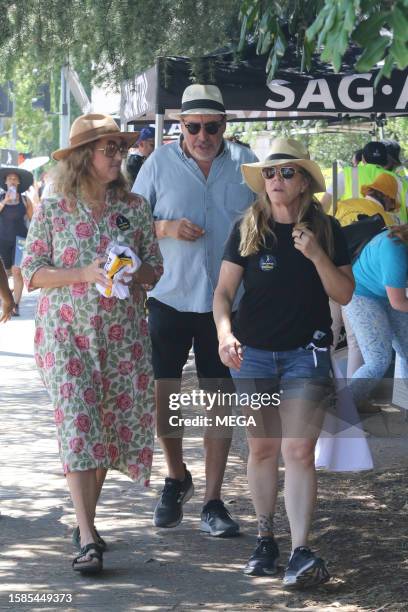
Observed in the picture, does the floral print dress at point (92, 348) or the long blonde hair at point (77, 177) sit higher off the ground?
the long blonde hair at point (77, 177)

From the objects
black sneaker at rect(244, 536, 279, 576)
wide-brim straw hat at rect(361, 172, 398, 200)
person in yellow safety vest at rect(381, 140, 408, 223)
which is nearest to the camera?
black sneaker at rect(244, 536, 279, 576)

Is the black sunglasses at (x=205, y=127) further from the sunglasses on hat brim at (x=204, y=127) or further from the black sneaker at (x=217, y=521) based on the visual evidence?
the black sneaker at (x=217, y=521)

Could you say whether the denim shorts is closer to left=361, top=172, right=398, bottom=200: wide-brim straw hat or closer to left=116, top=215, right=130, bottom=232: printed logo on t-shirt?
left=116, top=215, right=130, bottom=232: printed logo on t-shirt

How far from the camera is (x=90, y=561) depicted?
19.0 ft

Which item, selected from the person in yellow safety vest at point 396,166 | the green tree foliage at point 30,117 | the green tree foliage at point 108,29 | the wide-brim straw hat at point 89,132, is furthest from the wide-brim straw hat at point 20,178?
Result: the wide-brim straw hat at point 89,132

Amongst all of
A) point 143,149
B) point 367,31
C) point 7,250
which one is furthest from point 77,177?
point 7,250

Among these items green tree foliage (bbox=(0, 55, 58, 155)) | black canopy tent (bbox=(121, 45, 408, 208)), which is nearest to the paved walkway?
black canopy tent (bbox=(121, 45, 408, 208))

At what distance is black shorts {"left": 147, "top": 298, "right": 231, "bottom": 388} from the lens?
6828 mm

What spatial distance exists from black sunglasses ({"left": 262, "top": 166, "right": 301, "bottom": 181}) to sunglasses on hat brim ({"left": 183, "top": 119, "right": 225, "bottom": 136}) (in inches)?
42.7

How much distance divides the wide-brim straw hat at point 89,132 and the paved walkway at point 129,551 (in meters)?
1.93

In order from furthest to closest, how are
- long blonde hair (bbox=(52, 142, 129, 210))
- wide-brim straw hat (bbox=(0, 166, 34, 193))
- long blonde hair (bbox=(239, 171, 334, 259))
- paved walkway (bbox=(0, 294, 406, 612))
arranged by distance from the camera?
wide-brim straw hat (bbox=(0, 166, 34, 193)), long blonde hair (bbox=(52, 142, 129, 210)), long blonde hair (bbox=(239, 171, 334, 259)), paved walkway (bbox=(0, 294, 406, 612))

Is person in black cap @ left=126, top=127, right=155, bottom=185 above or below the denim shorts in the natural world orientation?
above

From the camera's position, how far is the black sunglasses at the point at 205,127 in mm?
6859

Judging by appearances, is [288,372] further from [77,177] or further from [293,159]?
[77,177]
